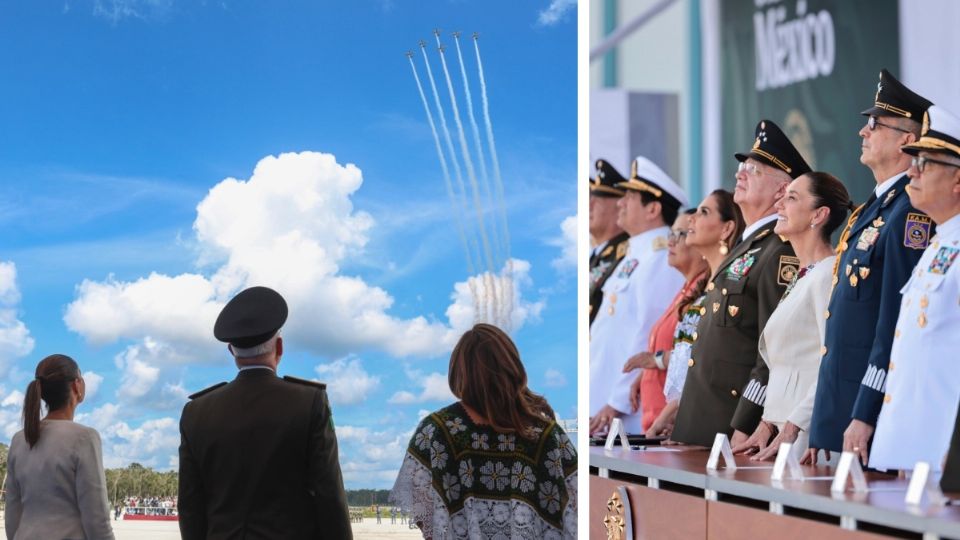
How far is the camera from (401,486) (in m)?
3.75

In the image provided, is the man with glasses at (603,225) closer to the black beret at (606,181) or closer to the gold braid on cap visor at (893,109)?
the black beret at (606,181)

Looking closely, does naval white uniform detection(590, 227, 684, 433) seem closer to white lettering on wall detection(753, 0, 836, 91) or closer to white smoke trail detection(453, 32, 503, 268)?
Answer: white smoke trail detection(453, 32, 503, 268)

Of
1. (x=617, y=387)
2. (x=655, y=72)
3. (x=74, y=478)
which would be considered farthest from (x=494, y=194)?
(x=655, y=72)

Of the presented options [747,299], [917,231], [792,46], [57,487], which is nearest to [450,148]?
[747,299]

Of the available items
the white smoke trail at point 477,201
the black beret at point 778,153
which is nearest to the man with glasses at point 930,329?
the black beret at point 778,153

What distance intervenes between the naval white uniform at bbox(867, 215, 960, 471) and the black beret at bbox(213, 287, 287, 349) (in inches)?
62.7

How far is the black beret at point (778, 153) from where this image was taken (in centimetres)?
341

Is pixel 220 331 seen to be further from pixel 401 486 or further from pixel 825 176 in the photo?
pixel 825 176

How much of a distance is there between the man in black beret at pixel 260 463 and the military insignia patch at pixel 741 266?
119cm

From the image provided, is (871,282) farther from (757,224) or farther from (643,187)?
(643,187)

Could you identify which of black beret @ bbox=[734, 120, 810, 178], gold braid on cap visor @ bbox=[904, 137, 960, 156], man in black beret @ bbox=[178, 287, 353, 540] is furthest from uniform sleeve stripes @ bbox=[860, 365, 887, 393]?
man in black beret @ bbox=[178, 287, 353, 540]

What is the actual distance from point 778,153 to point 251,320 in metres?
Answer: 1.52

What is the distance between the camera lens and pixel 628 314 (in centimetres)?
451

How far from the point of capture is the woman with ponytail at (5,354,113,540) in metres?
3.81
